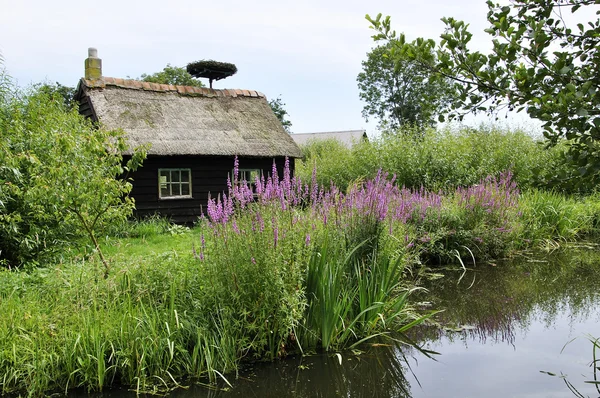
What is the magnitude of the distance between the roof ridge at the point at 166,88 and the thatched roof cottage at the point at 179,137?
1.1 inches

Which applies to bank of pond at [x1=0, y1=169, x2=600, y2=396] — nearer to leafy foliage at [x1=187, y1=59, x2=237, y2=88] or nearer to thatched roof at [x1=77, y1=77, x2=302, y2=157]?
thatched roof at [x1=77, y1=77, x2=302, y2=157]

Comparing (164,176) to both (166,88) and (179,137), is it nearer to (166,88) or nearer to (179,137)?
(179,137)

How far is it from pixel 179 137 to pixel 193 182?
1.35 metres

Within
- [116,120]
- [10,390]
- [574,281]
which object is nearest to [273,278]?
[10,390]

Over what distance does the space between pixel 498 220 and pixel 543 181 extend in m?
7.07

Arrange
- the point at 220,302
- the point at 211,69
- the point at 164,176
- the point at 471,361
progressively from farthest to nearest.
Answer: the point at 211,69 → the point at 164,176 → the point at 471,361 → the point at 220,302

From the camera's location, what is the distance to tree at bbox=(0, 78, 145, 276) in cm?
538

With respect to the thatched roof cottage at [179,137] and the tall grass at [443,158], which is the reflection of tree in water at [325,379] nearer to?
the tall grass at [443,158]

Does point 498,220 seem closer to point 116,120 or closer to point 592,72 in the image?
point 592,72

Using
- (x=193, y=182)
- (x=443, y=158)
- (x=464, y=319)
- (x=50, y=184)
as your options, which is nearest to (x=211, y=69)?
(x=193, y=182)

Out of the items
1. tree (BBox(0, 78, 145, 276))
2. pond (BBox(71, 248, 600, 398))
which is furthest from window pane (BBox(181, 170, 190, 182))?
pond (BBox(71, 248, 600, 398))

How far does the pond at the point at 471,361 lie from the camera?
3996 mm

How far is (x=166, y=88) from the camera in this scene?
15.3m

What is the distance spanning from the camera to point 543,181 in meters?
2.63
